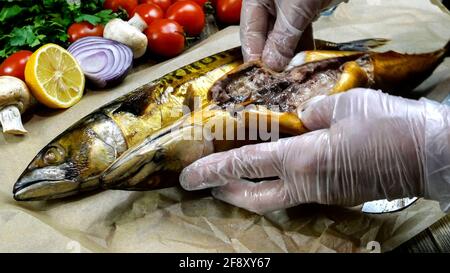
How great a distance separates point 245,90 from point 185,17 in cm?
117

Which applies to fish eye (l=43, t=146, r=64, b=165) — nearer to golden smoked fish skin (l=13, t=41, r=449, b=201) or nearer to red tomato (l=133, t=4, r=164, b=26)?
golden smoked fish skin (l=13, t=41, r=449, b=201)

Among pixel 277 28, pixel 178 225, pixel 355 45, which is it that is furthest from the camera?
pixel 355 45

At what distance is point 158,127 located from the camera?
83.4 inches

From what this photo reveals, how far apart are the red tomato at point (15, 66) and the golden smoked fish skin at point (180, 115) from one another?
2.31ft

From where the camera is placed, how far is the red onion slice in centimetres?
268

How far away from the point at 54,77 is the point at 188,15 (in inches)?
Answer: 38.7

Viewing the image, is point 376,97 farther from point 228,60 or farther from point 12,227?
point 12,227

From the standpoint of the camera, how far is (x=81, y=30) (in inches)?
115

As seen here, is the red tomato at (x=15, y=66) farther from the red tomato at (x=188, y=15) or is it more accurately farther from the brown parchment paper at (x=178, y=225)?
the red tomato at (x=188, y=15)

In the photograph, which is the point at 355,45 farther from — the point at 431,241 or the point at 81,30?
the point at 81,30

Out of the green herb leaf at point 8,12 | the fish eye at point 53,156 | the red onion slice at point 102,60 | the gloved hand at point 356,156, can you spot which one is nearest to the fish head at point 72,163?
the fish eye at point 53,156

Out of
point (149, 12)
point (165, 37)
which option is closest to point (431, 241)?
point (165, 37)

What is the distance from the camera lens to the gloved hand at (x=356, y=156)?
1.69 metres

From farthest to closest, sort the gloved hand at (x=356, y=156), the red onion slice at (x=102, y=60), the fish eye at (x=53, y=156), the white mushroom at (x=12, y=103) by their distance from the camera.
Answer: the red onion slice at (x=102, y=60)
the white mushroom at (x=12, y=103)
the fish eye at (x=53, y=156)
the gloved hand at (x=356, y=156)
